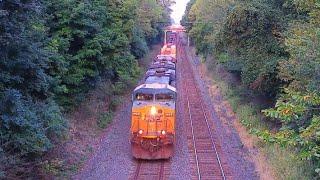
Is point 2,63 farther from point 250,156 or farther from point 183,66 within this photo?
point 183,66

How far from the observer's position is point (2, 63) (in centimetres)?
1345

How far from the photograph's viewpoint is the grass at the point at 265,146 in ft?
57.5

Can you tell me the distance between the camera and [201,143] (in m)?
23.5

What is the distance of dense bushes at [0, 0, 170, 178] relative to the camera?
511 inches

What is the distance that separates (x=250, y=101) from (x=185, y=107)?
181 inches

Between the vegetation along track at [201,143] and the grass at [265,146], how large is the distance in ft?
6.64

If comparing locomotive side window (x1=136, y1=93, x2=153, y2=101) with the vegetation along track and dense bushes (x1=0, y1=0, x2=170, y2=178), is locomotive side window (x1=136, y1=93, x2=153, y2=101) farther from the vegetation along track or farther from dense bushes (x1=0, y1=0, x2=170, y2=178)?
dense bushes (x1=0, y1=0, x2=170, y2=178)

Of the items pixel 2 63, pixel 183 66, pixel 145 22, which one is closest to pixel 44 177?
pixel 2 63

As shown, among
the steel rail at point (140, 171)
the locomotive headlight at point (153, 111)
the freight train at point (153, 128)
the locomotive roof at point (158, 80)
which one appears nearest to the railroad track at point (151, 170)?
the steel rail at point (140, 171)

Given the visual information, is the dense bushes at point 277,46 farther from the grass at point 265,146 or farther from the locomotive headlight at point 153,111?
the locomotive headlight at point 153,111

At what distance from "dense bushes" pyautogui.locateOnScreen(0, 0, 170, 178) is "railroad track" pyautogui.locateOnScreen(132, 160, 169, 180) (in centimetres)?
364

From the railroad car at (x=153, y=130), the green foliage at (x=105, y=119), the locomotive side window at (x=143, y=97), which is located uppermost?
the locomotive side window at (x=143, y=97)

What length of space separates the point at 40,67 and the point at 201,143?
10.6 meters

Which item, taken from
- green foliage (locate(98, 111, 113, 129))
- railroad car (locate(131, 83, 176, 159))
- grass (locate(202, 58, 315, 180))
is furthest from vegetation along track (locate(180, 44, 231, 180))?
green foliage (locate(98, 111, 113, 129))
